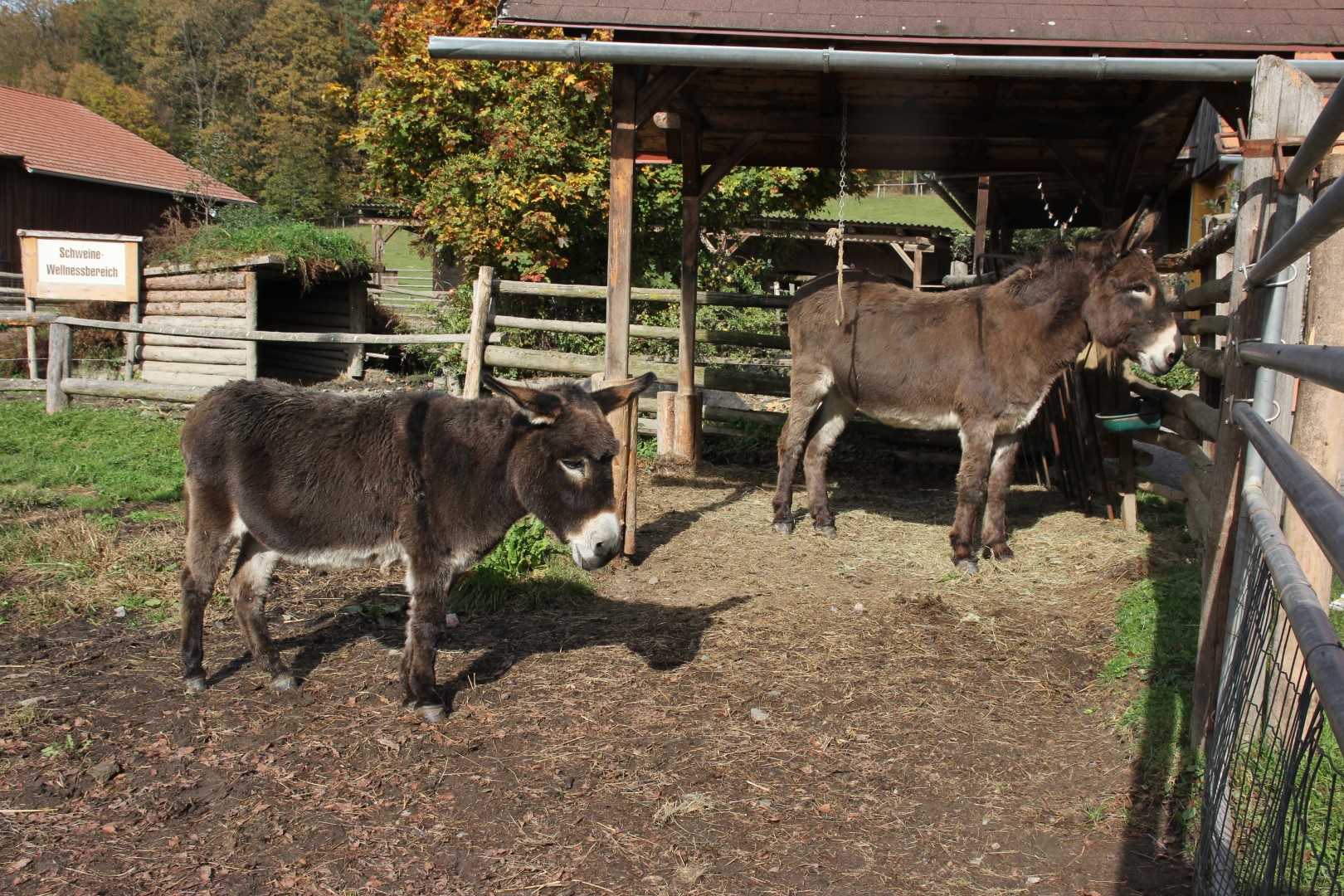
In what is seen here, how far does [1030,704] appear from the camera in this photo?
14.9 ft

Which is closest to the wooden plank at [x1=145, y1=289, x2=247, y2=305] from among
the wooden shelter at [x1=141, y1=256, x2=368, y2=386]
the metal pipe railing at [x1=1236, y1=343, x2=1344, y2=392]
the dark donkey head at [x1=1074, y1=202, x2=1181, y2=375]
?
the wooden shelter at [x1=141, y1=256, x2=368, y2=386]

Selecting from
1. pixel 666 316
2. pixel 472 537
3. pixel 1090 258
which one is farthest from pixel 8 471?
pixel 666 316

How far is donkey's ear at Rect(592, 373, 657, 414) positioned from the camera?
4.66m

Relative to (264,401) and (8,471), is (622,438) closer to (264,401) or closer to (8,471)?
(264,401)

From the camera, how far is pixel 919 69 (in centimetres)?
624

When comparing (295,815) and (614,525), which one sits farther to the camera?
(614,525)

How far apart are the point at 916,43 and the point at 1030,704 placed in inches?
186

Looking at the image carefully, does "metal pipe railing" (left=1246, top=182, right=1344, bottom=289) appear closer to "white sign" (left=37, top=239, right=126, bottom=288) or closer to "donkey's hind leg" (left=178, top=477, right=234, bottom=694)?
"donkey's hind leg" (left=178, top=477, right=234, bottom=694)

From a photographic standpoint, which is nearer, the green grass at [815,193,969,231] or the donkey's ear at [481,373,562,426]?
the donkey's ear at [481,373,562,426]

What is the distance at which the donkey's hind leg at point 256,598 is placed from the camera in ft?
15.1

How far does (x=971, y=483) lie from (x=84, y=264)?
15697 mm

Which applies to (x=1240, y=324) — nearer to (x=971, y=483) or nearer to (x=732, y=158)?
(x=971, y=483)

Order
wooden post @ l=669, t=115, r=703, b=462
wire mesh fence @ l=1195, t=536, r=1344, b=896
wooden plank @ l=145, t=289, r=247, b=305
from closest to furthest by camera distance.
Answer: wire mesh fence @ l=1195, t=536, r=1344, b=896 → wooden post @ l=669, t=115, r=703, b=462 → wooden plank @ l=145, t=289, r=247, b=305

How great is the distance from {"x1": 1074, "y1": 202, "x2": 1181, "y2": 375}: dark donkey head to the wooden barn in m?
24.4
